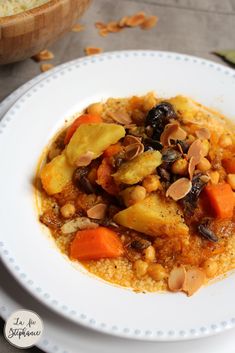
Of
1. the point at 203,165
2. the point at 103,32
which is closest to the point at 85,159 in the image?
the point at 203,165

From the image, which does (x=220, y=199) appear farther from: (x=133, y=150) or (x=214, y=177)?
(x=133, y=150)

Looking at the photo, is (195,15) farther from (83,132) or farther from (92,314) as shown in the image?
(92,314)

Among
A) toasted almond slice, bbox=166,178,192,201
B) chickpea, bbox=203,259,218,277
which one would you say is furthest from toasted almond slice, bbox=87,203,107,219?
chickpea, bbox=203,259,218,277

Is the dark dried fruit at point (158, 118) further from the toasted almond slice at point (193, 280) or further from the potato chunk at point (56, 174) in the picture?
the toasted almond slice at point (193, 280)

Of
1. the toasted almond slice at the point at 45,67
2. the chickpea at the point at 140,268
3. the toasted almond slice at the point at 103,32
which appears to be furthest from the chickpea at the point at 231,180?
the toasted almond slice at the point at 103,32

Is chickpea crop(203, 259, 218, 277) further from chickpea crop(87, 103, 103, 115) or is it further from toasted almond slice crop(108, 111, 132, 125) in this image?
chickpea crop(87, 103, 103, 115)

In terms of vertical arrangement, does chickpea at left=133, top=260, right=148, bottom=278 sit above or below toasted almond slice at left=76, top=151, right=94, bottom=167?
below
